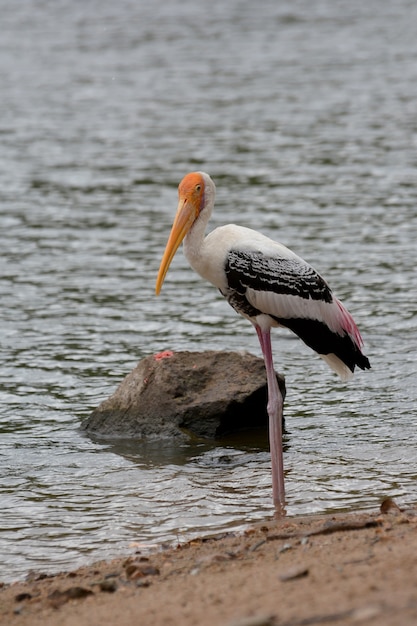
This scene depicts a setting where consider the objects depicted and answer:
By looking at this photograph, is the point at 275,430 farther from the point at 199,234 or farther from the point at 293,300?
the point at 199,234

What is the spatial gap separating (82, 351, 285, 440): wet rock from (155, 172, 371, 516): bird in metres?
1.26

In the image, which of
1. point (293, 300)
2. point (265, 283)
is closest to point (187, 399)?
point (293, 300)

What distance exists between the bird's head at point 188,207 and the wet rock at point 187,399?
1726 millimetres

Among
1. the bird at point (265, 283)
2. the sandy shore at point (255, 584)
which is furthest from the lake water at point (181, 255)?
the bird at point (265, 283)

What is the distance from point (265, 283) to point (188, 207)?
861 mm

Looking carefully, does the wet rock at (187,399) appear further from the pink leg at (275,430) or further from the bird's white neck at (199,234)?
the bird's white neck at (199,234)

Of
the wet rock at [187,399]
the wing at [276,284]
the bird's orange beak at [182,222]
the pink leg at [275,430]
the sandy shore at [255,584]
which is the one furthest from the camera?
the wet rock at [187,399]

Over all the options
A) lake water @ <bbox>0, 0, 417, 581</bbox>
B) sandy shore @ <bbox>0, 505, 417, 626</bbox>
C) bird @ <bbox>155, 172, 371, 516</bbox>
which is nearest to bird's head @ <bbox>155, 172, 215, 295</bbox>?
bird @ <bbox>155, 172, 371, 516</bbox>

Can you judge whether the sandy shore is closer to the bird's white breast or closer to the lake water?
the lake water

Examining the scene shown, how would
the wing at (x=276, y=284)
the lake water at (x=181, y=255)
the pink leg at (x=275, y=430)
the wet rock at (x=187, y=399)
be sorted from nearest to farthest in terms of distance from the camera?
the wing at (x=276, y=284), the pink leg at (x=275, y=430), the lake water at (x=181, y=255), the wet rock at (x=187, y=399)

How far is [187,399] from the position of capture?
1055 cm

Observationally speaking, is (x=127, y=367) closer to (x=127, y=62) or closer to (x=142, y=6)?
(x=127, y=62)

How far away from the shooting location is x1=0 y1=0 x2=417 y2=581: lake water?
9.21m

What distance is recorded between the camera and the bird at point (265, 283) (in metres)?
8.75
